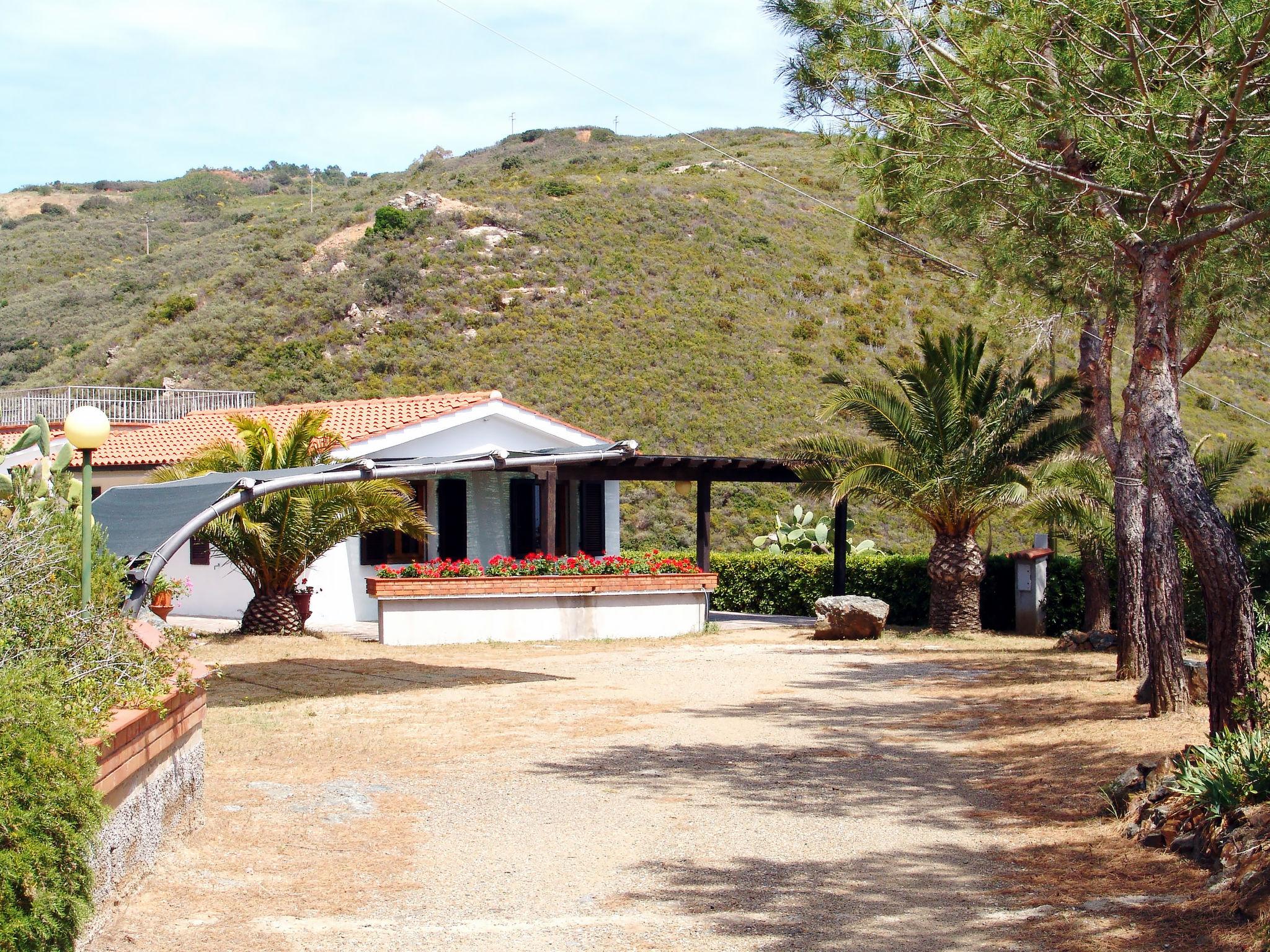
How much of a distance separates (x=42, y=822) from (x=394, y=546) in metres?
16.6

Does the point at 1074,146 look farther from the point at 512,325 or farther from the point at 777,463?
the point at 512,325

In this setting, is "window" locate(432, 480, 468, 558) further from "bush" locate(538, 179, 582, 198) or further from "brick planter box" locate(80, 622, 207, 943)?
"bush" locate(538, 179, 582, 198)

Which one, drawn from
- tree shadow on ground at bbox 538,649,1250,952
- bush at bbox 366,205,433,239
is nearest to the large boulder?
tree shadow on ground at bbox 538,649,1250,952

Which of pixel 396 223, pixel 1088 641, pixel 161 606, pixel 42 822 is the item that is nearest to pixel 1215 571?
pixel 42 822

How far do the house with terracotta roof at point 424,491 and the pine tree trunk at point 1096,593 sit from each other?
8.64 m

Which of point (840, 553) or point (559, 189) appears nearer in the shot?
point (840, 553)

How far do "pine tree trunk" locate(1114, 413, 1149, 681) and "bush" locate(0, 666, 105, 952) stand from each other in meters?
10.5

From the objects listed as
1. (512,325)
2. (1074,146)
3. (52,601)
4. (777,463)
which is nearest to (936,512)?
(777,463)

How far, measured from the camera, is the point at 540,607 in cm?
1714

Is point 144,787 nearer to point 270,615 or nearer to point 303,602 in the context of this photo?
point 270,615

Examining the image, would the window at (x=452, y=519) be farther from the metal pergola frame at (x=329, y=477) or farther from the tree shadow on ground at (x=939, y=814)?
the tree shadow on ground at (x=939, y=814)

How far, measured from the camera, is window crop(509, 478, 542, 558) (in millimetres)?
21781

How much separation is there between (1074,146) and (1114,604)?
11202 millimetres

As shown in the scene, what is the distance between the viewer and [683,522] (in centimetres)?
3406
